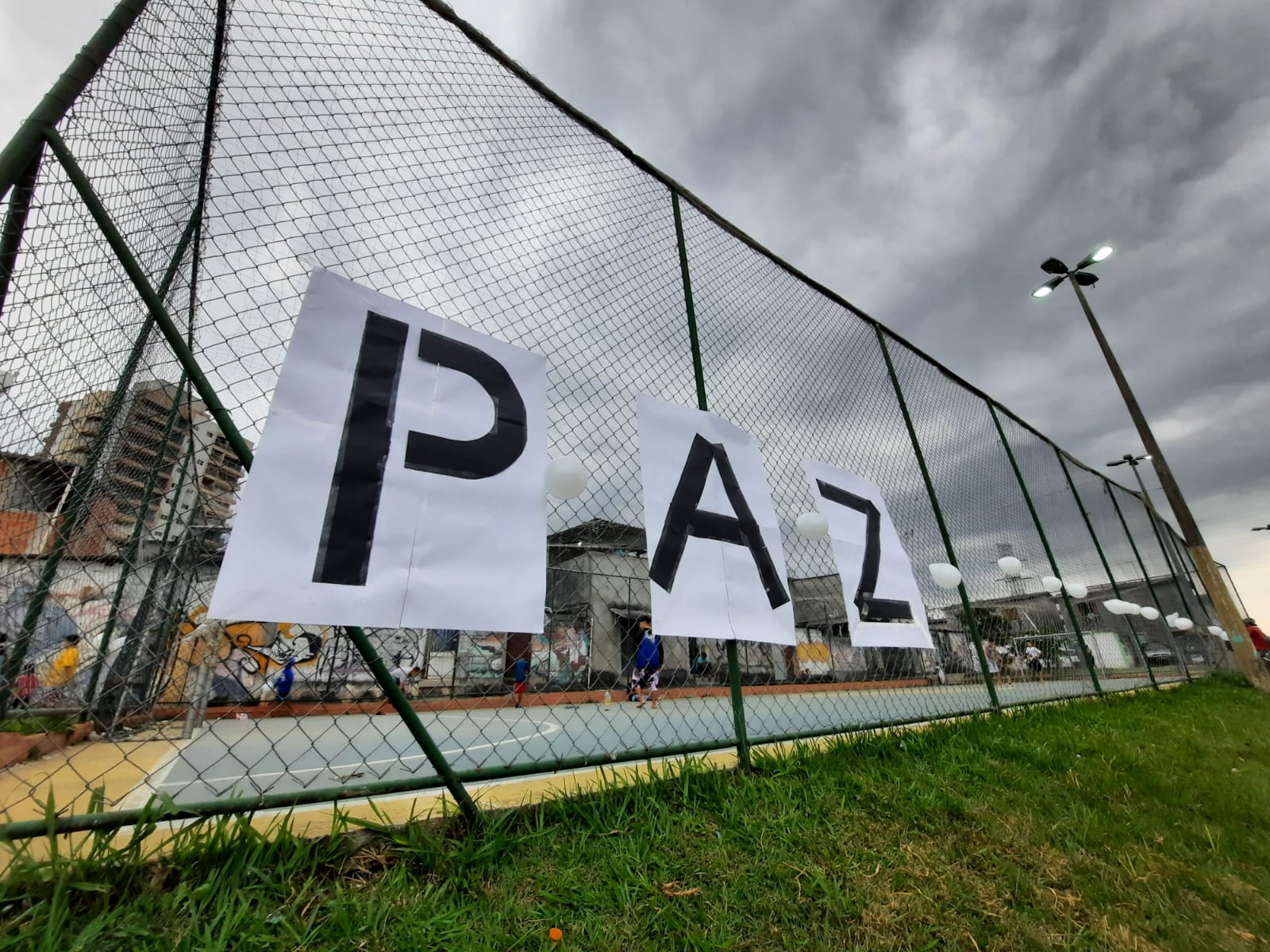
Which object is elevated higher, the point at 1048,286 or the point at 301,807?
the point at 1048,286

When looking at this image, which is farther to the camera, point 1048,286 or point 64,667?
point 1048,286

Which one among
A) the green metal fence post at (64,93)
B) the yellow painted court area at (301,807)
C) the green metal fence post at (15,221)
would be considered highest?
the green metal fence post at (64,93)

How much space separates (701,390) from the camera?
2.89 meters

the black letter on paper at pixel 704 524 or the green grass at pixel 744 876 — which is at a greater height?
the black letter on paper at pixel 704 524

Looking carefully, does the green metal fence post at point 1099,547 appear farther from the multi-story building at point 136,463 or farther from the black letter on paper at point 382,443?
the multi-story building at point 136,463

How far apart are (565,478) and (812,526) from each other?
182cm

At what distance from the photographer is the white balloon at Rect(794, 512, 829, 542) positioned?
128 inches

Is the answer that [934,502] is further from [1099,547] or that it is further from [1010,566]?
[1099,547]

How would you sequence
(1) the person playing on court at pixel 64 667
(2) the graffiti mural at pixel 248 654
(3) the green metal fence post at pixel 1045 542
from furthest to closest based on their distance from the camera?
(3) the green metal fence post at pixel 1045 542, (2) the graffiti mural at pixel 248 654, (1) the person playing on court at pixel 64 667

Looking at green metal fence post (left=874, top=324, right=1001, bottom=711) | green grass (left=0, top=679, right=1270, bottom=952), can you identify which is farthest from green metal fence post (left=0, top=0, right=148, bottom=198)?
green metal fence post (left=874, top=324, right=1001, bottom=711)

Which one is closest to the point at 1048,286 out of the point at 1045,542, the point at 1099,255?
the point at 1099,255

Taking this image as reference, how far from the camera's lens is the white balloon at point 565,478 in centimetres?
217

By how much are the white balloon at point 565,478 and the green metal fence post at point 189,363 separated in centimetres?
89

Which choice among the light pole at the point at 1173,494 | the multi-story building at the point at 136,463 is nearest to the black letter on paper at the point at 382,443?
the multi-story building at the point at 136,463
